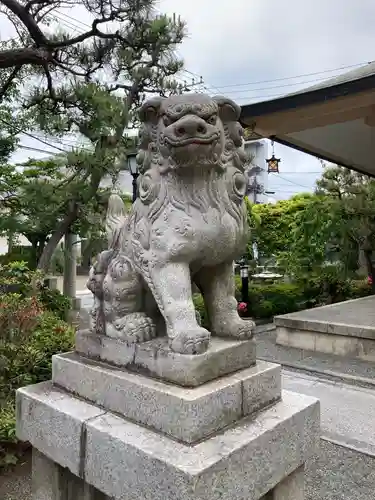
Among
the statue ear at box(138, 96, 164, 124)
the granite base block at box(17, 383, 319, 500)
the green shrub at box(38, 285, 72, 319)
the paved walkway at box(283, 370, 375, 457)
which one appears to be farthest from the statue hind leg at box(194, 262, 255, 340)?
the green shrub at box(38, 285, 72, 319)

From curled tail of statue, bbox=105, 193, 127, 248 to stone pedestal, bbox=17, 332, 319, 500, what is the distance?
1.58ft

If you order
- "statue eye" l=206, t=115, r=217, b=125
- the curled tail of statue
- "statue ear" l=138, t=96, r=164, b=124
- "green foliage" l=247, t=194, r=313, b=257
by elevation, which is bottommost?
the curled tail of statue

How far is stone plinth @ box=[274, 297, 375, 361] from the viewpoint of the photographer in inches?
188

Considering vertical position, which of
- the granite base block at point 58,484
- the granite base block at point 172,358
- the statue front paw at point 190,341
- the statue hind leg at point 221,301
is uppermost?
the statue hind leg at point 221,301

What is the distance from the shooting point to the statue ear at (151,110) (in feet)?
5.44

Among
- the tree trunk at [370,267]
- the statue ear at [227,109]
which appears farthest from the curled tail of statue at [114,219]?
Result: the tree trunk at [370,267]

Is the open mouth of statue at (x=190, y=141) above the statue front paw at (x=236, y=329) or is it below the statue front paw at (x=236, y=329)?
above

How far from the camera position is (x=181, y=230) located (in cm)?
160

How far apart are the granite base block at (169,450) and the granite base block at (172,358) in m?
0.20

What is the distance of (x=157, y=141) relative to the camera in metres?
1.69

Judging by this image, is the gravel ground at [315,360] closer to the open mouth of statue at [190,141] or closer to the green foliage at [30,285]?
the green foliage at [30,285]

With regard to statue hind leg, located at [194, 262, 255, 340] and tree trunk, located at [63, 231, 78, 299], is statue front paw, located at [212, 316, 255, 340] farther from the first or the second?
tree trunk, located at [63, 231, 78, 299]

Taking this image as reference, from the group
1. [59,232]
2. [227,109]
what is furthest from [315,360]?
[59,232]

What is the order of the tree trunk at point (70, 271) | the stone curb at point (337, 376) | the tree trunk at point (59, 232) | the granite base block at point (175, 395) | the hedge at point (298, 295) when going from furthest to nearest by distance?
the tree trunk at point (70, 271)
the hedge at point (298, 295)
the tree trunk at point (59, 232)
the stone curb at point (337, 376)
the granite base block at point (175, 395)
